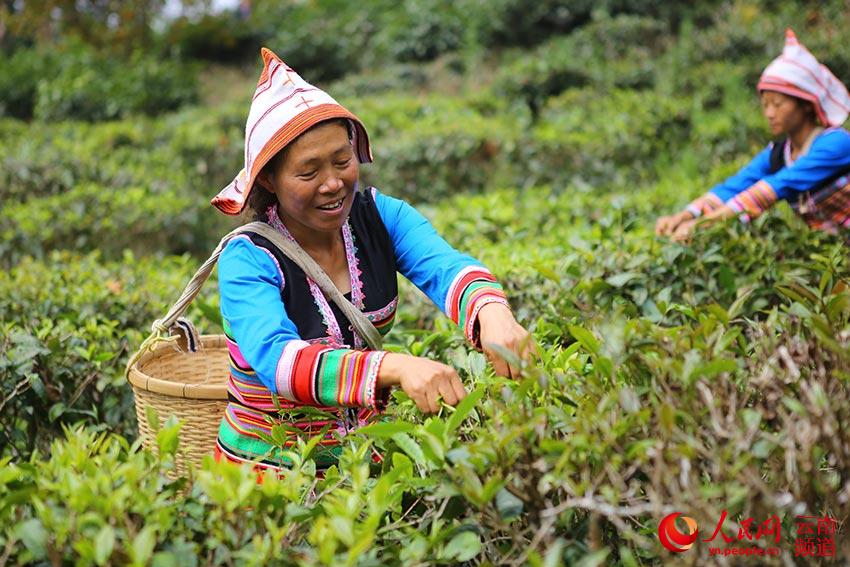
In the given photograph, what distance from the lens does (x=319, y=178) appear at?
85.7 inches

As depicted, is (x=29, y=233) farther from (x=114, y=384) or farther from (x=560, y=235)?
(x=560, y=235)

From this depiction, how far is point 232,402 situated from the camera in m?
2.37

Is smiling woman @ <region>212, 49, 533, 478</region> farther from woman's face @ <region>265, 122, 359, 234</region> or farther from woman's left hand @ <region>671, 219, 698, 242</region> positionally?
woman's left hand @ <region>671, 219, 698, 242</region>

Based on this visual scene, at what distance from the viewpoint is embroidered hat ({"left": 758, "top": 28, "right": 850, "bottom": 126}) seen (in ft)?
12.9

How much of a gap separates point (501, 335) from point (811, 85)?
269cm

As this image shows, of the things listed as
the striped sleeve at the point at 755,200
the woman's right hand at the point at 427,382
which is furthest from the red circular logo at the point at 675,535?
the striped sleeve at the point at 755,200

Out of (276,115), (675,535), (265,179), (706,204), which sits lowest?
(706,204)

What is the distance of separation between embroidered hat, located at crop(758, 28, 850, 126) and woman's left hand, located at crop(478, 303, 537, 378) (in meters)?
2.53

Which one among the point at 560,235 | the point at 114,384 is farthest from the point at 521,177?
the point at 114,384

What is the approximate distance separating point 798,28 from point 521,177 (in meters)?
5.78

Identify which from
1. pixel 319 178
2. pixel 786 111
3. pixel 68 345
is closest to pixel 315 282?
pixel 319 178

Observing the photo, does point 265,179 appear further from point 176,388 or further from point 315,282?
point 176,388

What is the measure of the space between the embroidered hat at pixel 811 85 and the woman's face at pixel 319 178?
2.60 m

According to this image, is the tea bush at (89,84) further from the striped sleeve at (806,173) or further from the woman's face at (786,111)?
the striped sleeve at (806,173)
